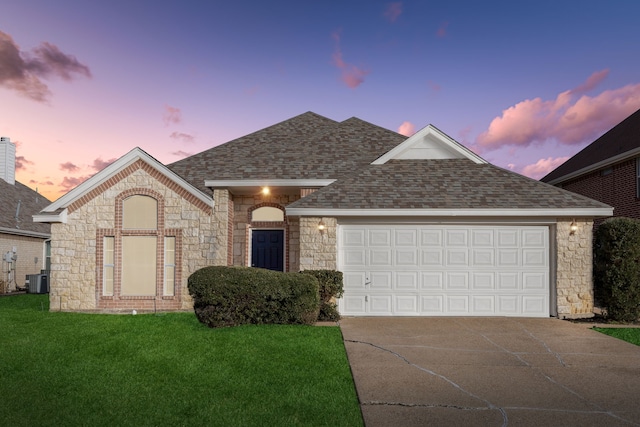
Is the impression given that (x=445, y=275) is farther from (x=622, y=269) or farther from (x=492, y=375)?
(x=492, y=375)

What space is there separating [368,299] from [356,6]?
9797 mm

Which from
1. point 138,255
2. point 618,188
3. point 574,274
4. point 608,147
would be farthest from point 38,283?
point 608,147

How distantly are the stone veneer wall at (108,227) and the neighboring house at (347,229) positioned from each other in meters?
0.03

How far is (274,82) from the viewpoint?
15.4 m

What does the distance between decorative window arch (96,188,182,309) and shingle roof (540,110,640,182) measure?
17.2 meters

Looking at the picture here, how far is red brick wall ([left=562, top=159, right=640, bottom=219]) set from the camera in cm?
1647

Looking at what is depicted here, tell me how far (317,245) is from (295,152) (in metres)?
5.22

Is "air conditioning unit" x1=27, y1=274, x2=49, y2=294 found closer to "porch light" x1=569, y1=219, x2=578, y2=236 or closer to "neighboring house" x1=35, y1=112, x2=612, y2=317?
"neighboring house" x1=35, y1=112, x2=612, y2=317

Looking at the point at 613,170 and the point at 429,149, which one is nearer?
the point at 429,149

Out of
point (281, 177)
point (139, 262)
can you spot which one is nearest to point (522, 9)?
point (281, 177)

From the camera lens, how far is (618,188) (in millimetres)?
17422

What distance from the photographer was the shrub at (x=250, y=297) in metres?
9.91

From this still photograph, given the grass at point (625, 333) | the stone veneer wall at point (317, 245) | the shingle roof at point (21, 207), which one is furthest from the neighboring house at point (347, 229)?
the shingle roof at point (21, 207)

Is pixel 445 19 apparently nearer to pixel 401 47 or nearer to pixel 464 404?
pixel 401 47
